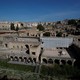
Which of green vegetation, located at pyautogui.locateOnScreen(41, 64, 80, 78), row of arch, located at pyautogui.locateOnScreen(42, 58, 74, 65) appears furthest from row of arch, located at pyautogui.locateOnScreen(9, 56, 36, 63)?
green vegetation, located at pyautogui.locateOnScreen(41, 64, 80, 78)

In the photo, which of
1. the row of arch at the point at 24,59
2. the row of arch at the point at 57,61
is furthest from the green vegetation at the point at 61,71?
the row of arch at the point at 24,59

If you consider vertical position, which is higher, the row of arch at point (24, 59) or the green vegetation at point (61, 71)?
the row of arch at point (24, 59)

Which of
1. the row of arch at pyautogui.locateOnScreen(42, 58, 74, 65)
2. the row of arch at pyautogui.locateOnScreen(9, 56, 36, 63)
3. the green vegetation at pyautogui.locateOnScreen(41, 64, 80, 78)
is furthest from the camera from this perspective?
the row of arch at pyautogui.locateOnScreen(9, 56, 36, 63)

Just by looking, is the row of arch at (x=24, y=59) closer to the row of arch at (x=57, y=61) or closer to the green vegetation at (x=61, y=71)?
the row of arch at (x=57, y=61)

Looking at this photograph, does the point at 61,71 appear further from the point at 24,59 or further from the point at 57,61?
the point at 24,59

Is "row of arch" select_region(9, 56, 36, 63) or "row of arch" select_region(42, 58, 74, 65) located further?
"row of arch" select_region(9, 56, 36, 63)

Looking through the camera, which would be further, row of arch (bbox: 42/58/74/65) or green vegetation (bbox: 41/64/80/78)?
row of arch (bbox: 42/58/74/65)

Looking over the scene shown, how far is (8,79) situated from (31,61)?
1011 cm

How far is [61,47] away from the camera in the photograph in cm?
3206

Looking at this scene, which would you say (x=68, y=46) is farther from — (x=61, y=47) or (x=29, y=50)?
(x=29, y=50)

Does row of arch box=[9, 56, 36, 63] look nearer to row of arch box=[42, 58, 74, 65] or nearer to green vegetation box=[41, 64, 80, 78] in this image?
row of arch box=[42, 58, 74, 65]

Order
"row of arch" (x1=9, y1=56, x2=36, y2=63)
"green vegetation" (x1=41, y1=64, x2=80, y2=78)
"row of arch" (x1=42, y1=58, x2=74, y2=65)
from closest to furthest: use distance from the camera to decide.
Answer: "green vegetation" (x1=41, y1=64, x2=80, y2=78), "row of arch" (x1=42, y1=58, x2=74, y2=65), "row of arch" (x1=9, y1=56, x2=36, y2=63)

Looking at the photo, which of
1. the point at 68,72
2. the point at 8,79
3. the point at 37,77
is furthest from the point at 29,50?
the point at 8,79

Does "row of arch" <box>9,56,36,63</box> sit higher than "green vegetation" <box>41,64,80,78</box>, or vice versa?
"row of arch" <box>9,56,36,63</box>
